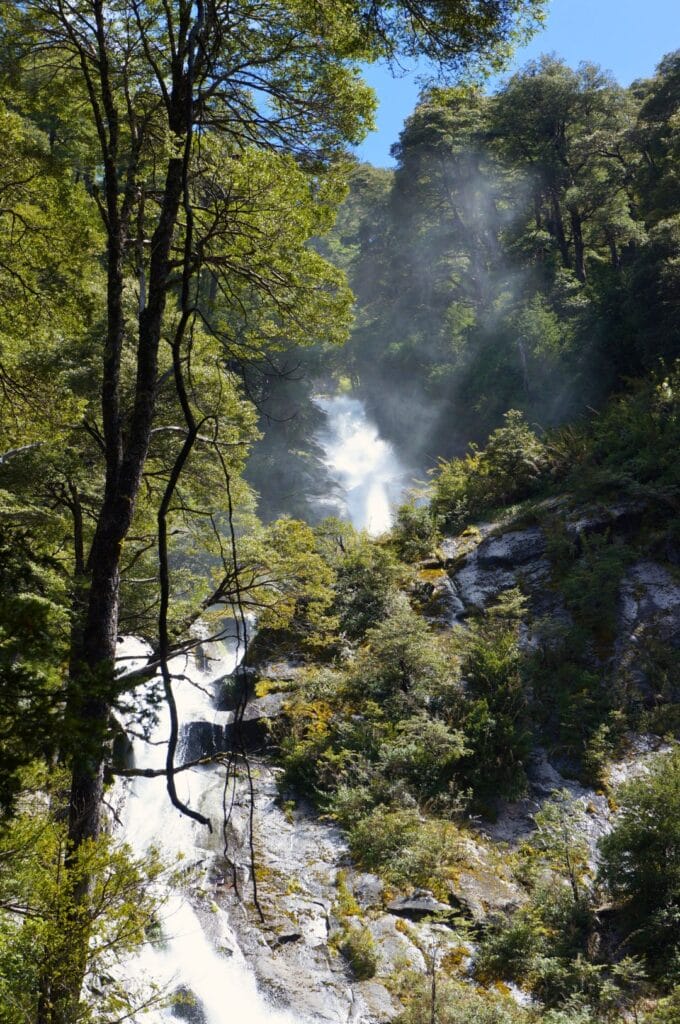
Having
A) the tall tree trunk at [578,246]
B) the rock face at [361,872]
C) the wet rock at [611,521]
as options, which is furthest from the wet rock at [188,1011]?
the tall tree trunk at [578,246]

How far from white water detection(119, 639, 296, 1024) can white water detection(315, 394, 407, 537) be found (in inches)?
631

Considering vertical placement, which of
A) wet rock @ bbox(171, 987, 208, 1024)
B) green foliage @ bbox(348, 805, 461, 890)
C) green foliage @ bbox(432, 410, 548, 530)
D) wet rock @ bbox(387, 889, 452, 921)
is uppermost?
green foliage @ bbox(432, 410, 548, 530)

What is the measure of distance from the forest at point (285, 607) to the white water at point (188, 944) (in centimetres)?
5

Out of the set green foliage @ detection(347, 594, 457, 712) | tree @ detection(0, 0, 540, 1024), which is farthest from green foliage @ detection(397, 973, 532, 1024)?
green foliage @ detection(347, 594, 457, 712)

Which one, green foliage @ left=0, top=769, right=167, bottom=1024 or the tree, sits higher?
the tree

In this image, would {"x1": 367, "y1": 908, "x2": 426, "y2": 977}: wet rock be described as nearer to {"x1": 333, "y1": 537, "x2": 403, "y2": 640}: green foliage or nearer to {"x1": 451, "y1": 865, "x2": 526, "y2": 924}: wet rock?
{"x1": 451, "y1": 865, "x2": 526, "y2": 924}: wet rock

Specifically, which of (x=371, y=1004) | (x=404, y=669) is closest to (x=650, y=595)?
(x=404, y=669)

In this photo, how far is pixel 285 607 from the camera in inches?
356

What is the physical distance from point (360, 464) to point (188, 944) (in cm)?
2590

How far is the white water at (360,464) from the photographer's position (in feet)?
94.4

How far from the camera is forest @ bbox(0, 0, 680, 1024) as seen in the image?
440cm

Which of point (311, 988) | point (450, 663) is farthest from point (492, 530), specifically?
point (311, 988)

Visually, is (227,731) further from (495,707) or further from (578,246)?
(578,246)

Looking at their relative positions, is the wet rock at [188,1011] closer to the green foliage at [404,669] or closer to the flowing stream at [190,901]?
the flowing stream at [190,901]
